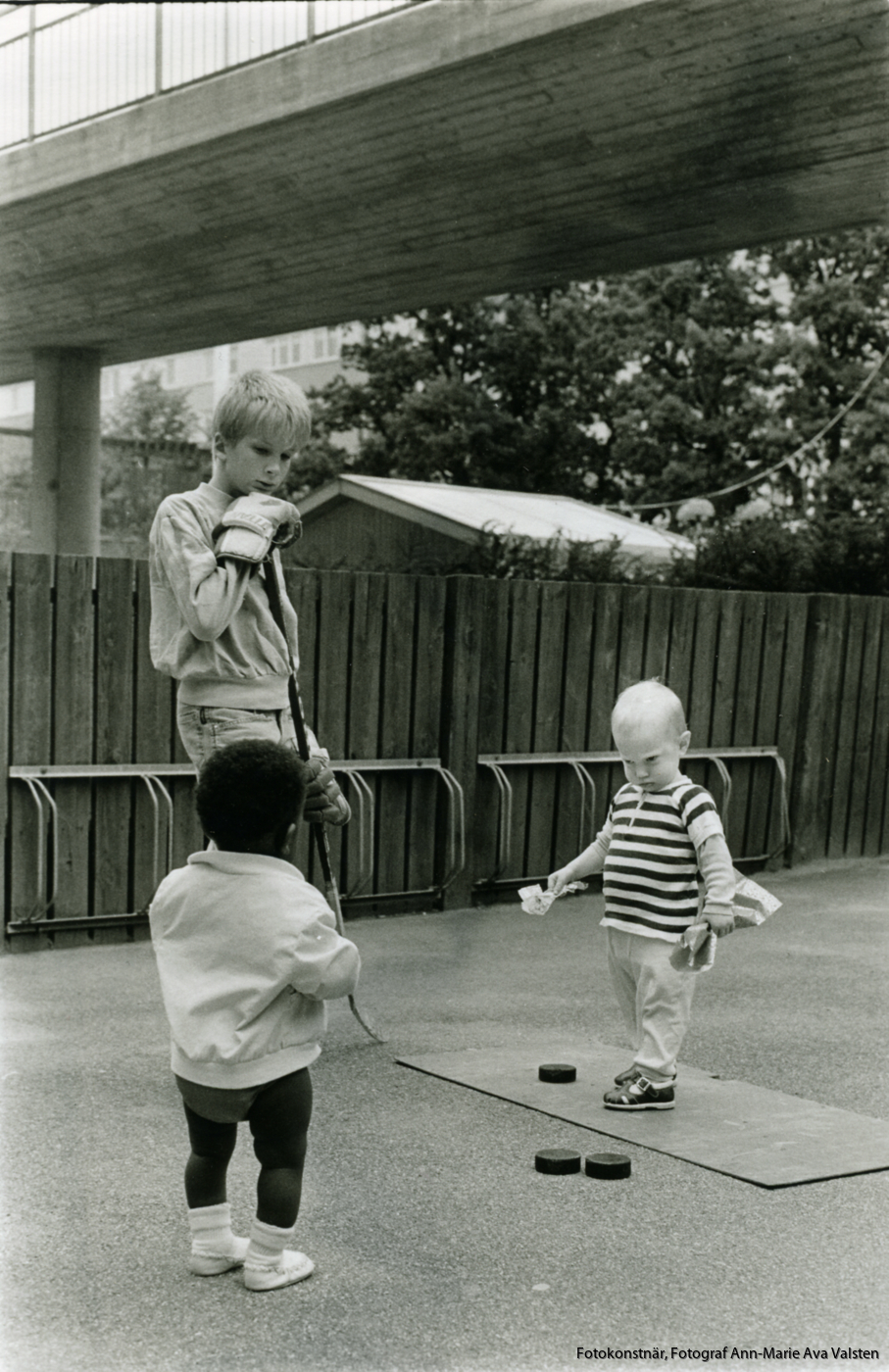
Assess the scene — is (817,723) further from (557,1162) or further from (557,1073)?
(557,1162)

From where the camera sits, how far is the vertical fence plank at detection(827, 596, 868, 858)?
10039 mm

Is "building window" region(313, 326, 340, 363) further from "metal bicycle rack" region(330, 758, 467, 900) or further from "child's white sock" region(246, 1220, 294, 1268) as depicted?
"child's white sock" region(246, 1220, 294, 1268)

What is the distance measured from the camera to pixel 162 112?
45.1 ft

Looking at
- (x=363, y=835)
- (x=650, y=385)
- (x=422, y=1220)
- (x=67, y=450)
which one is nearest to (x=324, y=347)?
(x=650, y=385)

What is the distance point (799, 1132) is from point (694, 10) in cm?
788

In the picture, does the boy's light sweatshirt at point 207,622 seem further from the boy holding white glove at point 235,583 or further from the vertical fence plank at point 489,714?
the vertical fence plank at point 489,714

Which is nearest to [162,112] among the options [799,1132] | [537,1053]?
[537,1053]

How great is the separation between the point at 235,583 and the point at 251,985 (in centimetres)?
115

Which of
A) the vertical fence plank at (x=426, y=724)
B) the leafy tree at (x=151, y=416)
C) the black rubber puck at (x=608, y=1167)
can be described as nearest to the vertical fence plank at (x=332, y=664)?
the vertical fence plank at (x=426, y=724)

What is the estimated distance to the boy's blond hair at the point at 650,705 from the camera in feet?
15.4

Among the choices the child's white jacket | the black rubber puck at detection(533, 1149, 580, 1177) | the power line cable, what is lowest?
the black rubber puck at detection(533, 1149, 580, 1177)

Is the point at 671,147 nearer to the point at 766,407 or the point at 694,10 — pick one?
the point at 694,10

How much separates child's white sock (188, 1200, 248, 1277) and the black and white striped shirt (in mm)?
1704

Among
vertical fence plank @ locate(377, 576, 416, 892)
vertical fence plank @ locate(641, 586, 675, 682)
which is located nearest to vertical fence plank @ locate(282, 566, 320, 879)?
Answer: vertical fence plank @ locate(377, 576, 416, 892)
